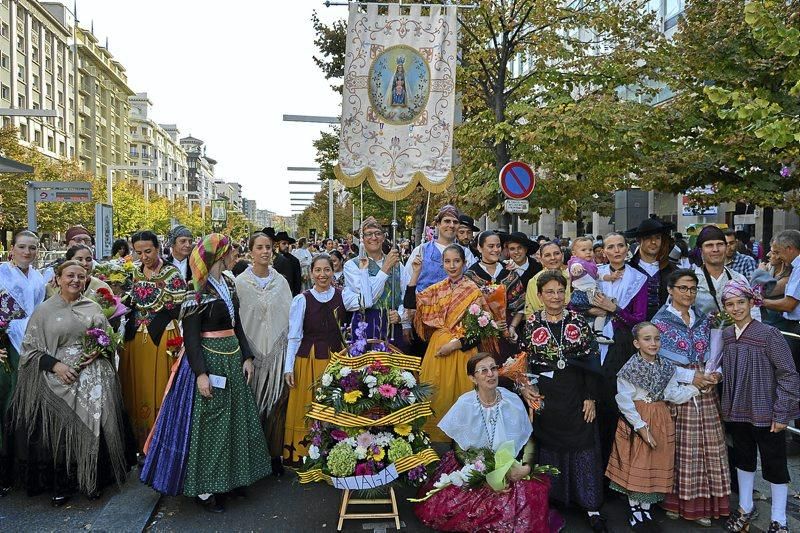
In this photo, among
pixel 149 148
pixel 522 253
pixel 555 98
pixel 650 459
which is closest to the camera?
pixel 650 459

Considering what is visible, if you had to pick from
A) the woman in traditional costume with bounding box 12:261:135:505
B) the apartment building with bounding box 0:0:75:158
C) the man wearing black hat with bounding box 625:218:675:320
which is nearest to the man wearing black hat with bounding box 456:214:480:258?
the man wearing black hat with bounding box 625:218:675:320

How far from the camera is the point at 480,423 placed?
4.56m

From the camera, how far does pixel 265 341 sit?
569 cm

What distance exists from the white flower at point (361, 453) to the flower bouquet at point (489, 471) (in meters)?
0.43

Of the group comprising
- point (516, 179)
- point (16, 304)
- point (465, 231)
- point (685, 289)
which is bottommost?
point (16, 304)

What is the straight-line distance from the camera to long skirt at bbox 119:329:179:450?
5.78m

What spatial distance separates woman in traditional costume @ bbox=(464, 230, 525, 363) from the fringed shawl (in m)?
3.21

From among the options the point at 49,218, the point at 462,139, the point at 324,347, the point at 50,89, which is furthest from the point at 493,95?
the point at 50,89

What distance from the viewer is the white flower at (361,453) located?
170 inches

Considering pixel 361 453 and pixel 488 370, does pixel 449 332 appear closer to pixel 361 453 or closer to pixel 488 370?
pixel 488 370

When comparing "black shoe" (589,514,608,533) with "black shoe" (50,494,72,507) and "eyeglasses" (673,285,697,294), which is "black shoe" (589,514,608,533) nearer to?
"eyeglasses" (673,285,697,294)

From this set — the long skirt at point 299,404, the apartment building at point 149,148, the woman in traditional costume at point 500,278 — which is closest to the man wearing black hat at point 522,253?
the woman in traditional costume at point 500,278

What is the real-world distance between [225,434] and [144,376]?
4.97 ft

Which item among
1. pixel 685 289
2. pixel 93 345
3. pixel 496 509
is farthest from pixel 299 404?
pixel 685 289
